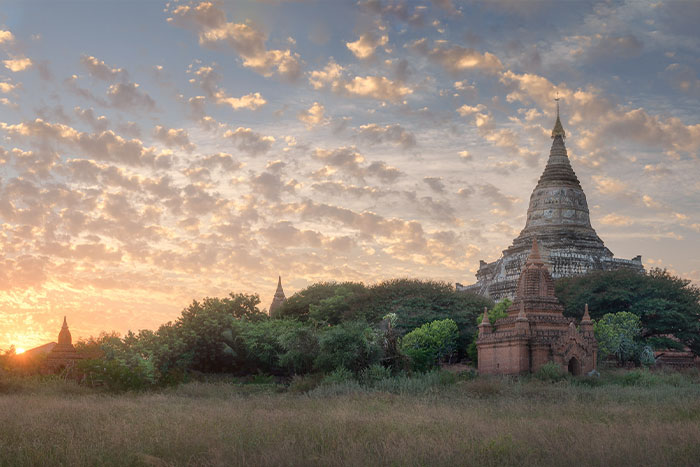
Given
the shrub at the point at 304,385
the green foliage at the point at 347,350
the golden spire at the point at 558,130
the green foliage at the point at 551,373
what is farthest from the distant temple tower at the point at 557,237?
the shrub at the point at 304,385

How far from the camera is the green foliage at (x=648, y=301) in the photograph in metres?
42.0

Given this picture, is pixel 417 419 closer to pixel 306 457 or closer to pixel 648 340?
pixel 306 457

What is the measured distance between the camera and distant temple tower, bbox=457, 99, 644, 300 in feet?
189

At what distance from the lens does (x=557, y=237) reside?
6012cm

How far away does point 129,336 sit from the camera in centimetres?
3400

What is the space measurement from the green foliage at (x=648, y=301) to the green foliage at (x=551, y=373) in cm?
1397

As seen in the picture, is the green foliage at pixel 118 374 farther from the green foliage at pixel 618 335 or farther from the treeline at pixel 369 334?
the green foliage at pixel 618 335

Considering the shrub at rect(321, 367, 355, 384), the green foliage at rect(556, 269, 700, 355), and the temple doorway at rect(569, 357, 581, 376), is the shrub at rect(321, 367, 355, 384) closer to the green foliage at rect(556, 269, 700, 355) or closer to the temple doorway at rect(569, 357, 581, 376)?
the temple doorway at rect(569, 357, 581, 376)

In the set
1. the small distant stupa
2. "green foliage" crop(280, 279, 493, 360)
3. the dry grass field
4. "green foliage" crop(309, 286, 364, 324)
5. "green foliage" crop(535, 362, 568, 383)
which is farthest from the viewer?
"green foliage" crop(309, 286, 364, 324)

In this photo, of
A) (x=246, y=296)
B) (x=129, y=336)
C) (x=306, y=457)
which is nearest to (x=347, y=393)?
(x=306, y=457)

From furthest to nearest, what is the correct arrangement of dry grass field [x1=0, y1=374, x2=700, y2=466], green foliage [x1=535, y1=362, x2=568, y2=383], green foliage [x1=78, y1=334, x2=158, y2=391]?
1. green foliage [x1=535, y1=362, x2=568, y2=383]
2. green foliage [x1=78, y1=334, x2=158, y2=391]
3. dry grass field [x1=0, y1=374, x2=700, y2=466]

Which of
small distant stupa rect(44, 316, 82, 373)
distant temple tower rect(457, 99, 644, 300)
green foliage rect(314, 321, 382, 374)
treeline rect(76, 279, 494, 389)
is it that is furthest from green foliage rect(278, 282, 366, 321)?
green foliage rect(314, 321, 382, 374)

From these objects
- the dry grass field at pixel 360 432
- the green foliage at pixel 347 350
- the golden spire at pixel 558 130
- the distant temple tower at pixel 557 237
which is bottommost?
the dry grass field at pixel 360 432

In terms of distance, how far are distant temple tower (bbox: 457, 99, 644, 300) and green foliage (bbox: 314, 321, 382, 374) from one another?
96.3 feet
